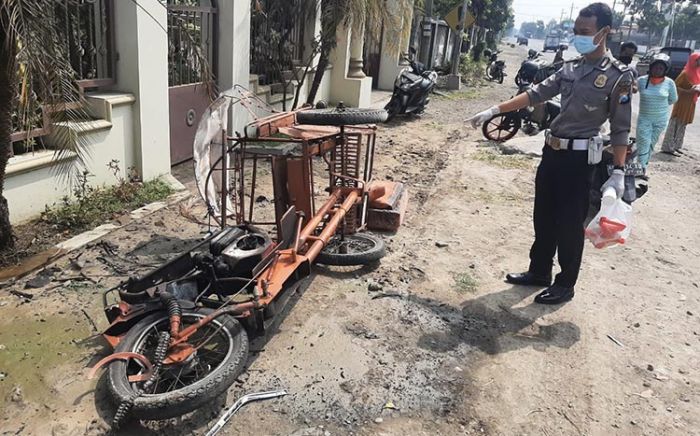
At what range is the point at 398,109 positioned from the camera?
38.5 feet

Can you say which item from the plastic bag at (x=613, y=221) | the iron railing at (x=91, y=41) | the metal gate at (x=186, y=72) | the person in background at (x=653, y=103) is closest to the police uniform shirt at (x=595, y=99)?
the plastic bag at (x=613, y=221)

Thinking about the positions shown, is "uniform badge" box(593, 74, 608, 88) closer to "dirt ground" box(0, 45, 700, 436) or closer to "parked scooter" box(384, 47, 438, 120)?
"dirt ground" box(0, 45, 700, 436)

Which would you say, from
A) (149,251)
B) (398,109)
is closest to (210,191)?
(149,251)

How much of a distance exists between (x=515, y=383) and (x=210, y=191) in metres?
2.64

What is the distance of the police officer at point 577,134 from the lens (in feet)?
12.1

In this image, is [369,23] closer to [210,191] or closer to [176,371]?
[210,191]

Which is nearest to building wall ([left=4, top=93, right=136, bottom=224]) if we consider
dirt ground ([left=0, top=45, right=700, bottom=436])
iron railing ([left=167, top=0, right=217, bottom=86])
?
dirt ground ([left=0, top=45, right=700, bottom=436])

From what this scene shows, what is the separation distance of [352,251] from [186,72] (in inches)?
157

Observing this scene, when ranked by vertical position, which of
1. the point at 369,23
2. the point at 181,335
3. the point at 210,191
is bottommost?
the point at 181,335

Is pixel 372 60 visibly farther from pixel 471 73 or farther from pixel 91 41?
pixel 91 41

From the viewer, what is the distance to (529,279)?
4355 mm

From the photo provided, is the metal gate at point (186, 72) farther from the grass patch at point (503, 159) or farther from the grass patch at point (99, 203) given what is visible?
the grass patch at point (503, 159)

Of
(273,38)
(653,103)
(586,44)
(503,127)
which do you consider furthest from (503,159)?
(586,44)

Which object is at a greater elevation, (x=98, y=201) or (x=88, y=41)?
(x=88, y=41)
